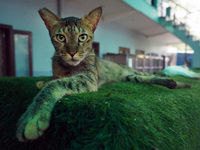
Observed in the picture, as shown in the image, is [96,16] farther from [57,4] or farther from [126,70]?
[126,70]

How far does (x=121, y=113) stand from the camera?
1.63ft

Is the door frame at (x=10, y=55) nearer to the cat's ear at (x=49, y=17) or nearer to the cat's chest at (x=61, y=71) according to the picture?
the cat's chest at (x=61, y=71)

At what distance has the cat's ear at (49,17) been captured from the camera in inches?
32.2

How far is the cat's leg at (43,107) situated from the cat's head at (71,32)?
18 centimetres

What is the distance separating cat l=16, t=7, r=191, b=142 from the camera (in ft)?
1.65

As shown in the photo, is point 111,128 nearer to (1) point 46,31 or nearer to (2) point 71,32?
(2) point 71,32

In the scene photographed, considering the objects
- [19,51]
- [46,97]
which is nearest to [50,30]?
[46,97]

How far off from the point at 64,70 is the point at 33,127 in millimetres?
620

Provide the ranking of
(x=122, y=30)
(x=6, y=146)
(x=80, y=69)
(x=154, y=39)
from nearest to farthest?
(x=6, y=146), (x=80, y=69), (x=122, y=30), (x=154, y=39)

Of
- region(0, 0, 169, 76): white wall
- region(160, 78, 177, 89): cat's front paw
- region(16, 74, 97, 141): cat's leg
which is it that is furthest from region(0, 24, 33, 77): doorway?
region(160, 78, 177, 89): cat's front paw

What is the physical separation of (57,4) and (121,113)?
3.51 feet

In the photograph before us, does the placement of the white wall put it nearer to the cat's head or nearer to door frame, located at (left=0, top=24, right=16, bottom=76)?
the cat's head

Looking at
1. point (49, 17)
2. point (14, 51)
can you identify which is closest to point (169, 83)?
point (49, 17)

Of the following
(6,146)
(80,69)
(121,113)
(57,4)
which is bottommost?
(6,146)
